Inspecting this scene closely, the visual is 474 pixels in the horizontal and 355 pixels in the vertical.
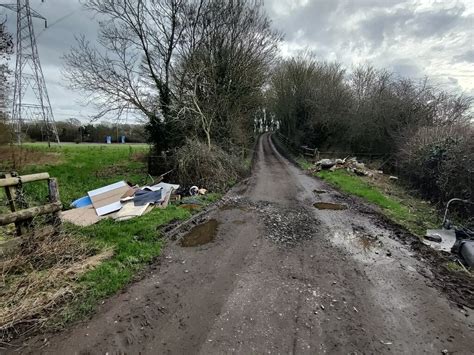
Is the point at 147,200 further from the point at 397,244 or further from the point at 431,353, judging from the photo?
the point at 431,353

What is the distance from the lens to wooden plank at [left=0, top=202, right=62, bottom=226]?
13.8ft

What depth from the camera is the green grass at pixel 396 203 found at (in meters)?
7.37

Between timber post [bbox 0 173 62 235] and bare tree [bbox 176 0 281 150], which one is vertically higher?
bare tree [bbox 176 0 281 150]

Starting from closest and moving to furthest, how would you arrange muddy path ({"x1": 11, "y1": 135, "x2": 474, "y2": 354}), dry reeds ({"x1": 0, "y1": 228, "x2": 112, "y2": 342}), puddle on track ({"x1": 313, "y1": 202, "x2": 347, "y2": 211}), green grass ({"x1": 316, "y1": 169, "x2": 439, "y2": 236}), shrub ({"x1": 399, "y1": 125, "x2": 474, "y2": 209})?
muddy path ({"x1": 11, "y1": 135, "x2": 474, "y2": 354}) < dry reeds ({"x1": 0, "y1": 228, "x2": 112, "y2": 342}) < green grass ({"x1": 316, "y1": 169, "x2": 439, "y2": 236}) < shrub ({"x1": 399, "y1": 125, "x2": 474, "y2": 209}) < puddle on track ({"x1": 313, "y1": 202, "x2": 347, "y2": 211})

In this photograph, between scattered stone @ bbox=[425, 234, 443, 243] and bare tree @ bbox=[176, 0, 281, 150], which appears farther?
bare tree @ bbox=[176, 0, 281, 150]

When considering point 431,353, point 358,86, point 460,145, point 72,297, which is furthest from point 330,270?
point 358,86

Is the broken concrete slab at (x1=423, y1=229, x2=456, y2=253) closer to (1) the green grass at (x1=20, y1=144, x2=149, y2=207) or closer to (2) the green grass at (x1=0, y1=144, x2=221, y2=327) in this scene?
(2) the green grass at (x1=0, y1=144, x2=221, y2=327)

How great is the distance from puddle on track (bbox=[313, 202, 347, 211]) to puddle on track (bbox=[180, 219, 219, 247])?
11.3 feet

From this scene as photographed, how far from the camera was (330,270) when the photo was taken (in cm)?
470

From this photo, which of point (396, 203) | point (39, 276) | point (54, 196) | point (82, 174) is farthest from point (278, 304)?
point (82, 174)

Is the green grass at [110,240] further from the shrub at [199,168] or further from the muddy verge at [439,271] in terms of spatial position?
the muddy verge at [439,271]

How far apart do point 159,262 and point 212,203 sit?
3986 mm

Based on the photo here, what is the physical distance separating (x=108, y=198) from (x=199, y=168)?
12.3 feet

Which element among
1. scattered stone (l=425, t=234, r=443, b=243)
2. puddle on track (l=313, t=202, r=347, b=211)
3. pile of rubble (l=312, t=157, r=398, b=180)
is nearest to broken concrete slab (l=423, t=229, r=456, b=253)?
scattered stone (l=425, t=234, r=443, b=243)
